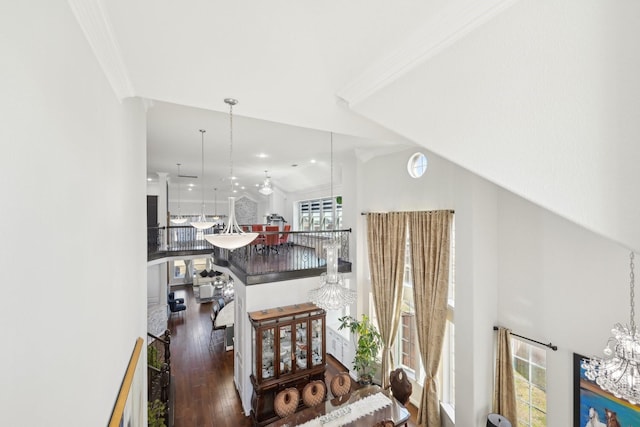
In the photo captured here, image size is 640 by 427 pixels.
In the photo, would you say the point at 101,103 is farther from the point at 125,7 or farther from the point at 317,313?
the point at 317,313

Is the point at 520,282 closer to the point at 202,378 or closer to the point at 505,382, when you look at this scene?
the point at 505,382

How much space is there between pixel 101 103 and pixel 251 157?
4.73m

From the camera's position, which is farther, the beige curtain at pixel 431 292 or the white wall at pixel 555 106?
the beige curtain at pixel 431 292

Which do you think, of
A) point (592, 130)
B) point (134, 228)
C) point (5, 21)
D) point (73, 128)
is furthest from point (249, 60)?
point (134, 228)

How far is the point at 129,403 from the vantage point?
5.87ft

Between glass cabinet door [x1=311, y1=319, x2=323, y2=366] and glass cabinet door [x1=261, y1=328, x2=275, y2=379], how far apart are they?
2.46 feet

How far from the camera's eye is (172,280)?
12.4 m

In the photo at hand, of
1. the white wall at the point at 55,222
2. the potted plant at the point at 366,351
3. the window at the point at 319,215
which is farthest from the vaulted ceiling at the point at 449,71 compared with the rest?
the window at the point at 319,215

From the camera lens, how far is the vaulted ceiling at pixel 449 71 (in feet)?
2.71

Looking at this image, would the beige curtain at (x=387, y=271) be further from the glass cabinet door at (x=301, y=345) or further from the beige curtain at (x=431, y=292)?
the glass cabinet door at (x=301, y=345)

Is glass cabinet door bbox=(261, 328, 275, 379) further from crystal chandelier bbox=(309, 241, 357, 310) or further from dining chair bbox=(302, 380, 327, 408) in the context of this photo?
crystal chandelier bbox=(309, 241, 357, 310)

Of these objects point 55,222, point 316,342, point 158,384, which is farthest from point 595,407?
point 158,384

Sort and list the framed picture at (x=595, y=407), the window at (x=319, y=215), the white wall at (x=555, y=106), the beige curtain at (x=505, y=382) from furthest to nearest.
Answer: the window at (x=319, y=215) → the beige curtain at (x=505, y=382) → the framed picture at (x=595, y=407) → the white wall at (x=555, y=106)

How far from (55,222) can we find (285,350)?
179 inches
